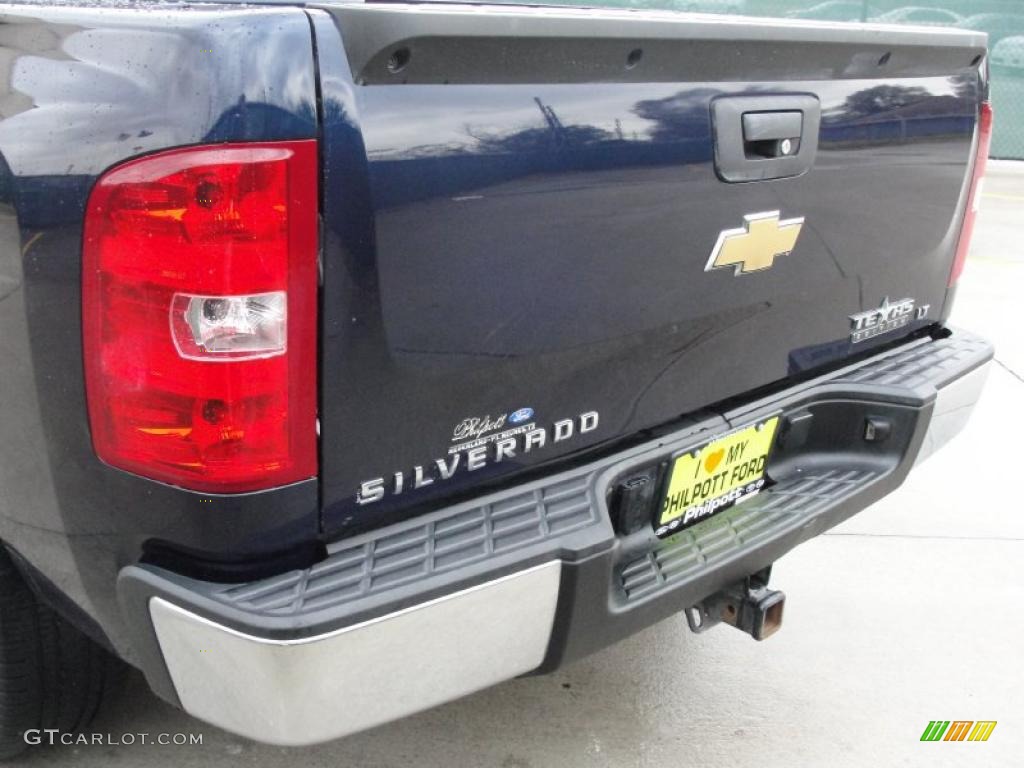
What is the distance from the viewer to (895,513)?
385cm

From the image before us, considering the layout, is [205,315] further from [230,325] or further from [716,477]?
[716,477]

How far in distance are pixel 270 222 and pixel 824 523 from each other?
1486 millimetres

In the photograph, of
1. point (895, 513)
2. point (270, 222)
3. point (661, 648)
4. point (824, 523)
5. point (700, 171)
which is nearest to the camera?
point (270, 222)

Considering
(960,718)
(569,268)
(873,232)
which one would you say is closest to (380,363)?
(569,268)

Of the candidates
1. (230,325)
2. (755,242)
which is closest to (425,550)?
(230,325)

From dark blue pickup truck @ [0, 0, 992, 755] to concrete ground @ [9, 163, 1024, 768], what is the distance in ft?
1.69

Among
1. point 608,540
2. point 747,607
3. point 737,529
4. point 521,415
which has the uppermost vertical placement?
point 521,415

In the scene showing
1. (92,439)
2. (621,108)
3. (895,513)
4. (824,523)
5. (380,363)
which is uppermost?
(621,108)

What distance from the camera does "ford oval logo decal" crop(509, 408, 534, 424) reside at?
6.16 feet

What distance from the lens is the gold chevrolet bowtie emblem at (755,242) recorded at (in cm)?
209

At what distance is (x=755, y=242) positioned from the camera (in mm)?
2154

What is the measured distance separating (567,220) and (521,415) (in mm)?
361

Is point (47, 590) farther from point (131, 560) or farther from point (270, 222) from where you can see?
point (270, 222)

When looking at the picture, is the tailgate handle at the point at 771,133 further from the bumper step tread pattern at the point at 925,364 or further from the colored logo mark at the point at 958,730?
the colored logo mark at the point at 958,730
